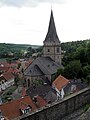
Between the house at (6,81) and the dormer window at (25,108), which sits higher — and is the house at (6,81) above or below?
below

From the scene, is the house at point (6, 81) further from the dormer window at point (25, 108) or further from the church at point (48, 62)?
the dormer window at point (25, 108)

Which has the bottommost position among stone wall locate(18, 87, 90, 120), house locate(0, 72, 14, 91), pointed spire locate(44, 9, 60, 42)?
house locate(0, 72, 14, 91)

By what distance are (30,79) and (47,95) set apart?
65.1 feet

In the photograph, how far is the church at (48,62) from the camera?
52.5 m

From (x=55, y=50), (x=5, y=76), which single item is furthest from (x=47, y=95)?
(x=5, y=76)

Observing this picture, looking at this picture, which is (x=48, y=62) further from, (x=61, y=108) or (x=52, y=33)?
(x=61, y=108)

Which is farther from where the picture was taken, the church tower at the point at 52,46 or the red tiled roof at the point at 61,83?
the church tower at the point at 52,46

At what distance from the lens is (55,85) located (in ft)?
134

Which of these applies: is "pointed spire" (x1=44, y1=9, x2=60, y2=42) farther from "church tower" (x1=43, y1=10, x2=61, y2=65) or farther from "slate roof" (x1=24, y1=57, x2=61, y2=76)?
"slate roof" (x1=24, y1=57, x2=61, y2=76)

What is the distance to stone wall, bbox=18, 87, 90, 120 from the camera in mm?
9711

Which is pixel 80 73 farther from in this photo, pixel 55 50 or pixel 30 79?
pixel 55 50

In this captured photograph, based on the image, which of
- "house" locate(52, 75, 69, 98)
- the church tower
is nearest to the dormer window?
"house" locate(52, 75, 69, 98)

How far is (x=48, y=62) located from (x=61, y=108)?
4549 centimetres

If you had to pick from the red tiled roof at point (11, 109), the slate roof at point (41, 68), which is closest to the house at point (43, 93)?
the red tiled roof at point (11, 109)
